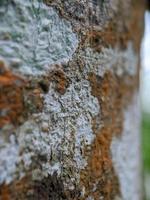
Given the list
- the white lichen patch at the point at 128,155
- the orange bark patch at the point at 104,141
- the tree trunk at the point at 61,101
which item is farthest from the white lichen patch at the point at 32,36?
the white lichen patch at the point at 128,155

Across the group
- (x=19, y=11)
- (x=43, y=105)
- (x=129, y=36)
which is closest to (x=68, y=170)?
(x=43, y=105)

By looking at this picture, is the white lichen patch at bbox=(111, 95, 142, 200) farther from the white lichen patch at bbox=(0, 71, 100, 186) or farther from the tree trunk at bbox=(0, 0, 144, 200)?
the white lichen patch at bbox=(0, 71, 100, 186)

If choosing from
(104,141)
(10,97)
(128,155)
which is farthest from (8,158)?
(128,155)

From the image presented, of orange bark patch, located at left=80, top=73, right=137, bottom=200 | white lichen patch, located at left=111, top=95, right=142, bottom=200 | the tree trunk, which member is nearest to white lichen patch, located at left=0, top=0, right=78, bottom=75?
the tree trunk

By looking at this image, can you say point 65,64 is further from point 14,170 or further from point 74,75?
point 14,170

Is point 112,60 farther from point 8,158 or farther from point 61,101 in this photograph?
point 8,158

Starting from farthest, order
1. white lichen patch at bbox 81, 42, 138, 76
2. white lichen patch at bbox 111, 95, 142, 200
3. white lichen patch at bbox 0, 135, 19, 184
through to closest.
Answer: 1. white lichen patch at bbox 111, 95, 142, 200
2. white lichen patch at bbox 81, 42, 138, 76
3. white lichen patch at bbox 0, 135, 19, 184
